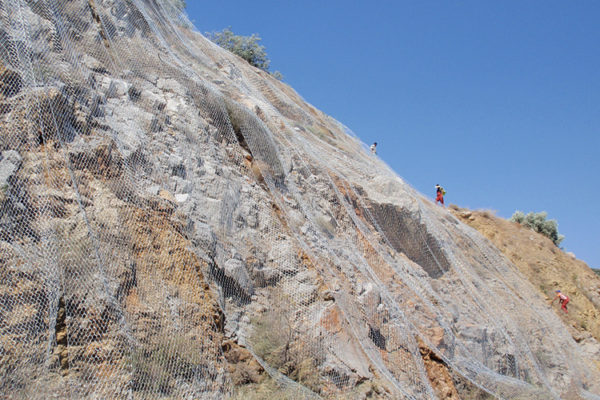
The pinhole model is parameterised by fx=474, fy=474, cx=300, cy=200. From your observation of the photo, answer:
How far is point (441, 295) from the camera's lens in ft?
22.8

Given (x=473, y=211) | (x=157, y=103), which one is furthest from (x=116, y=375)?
(x=473, y=211)

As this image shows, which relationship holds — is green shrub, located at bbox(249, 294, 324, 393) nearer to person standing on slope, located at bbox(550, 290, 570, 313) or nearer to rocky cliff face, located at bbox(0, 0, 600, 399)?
rocky cliff face, located at bbox(0, 0, 600, 399)

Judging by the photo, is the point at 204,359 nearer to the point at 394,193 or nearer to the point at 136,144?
the point at 136,144

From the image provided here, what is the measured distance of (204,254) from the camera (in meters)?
4.88

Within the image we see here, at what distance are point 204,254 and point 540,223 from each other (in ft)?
41.0

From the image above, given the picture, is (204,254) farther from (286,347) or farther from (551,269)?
(551,269)

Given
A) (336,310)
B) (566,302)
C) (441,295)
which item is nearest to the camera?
(336,310)

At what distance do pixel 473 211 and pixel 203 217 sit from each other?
9.31 meters

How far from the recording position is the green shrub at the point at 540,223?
14.2 metres

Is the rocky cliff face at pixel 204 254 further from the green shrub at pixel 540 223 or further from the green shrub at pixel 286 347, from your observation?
the green shrub at pixel 540 223

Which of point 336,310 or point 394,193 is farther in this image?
point 394,193

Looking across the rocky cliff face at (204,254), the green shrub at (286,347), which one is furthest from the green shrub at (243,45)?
the green shrub at (286,347)

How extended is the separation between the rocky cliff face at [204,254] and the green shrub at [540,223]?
6.23 meters

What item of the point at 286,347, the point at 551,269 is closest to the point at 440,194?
the point at 551,269
